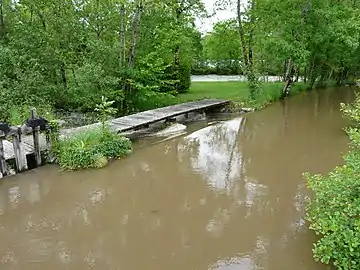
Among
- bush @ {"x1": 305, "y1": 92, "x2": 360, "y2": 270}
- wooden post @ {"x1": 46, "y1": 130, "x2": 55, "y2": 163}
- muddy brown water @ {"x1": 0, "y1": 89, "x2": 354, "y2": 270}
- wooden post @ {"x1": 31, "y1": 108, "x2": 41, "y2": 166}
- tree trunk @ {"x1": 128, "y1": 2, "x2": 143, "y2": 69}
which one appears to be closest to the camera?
bush @ {"x1": 305, "y1": 92, "x2": 360, "y2": 270}

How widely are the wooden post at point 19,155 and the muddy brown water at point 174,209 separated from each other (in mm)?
229

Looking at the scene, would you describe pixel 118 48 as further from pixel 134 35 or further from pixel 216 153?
pixel 216 153

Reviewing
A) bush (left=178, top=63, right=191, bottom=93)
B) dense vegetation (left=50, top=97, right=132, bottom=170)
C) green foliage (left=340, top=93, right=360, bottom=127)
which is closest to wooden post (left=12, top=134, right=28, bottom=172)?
dense vegetation (left=50, top=97, right=132, bottom=170)

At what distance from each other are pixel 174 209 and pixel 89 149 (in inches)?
118

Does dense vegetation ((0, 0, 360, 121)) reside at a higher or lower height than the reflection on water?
higher

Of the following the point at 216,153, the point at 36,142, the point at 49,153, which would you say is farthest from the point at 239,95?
the point at 36,142

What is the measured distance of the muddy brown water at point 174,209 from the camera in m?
4.59

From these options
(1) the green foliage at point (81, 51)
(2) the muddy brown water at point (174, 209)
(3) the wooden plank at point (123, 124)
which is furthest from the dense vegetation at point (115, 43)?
(2) the muddy brown water at point (174, 209)

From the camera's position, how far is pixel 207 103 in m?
14.0

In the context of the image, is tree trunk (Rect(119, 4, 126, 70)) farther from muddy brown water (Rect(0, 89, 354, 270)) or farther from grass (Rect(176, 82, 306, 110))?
muddy brown water (Rect(0, 89, 354, 270))

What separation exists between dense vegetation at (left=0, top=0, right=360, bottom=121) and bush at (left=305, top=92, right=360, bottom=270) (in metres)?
8.46

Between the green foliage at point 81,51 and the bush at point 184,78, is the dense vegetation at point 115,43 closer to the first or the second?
the green foliage at point 81,51

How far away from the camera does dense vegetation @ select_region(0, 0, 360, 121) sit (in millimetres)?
11508

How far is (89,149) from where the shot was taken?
8.02 meters
